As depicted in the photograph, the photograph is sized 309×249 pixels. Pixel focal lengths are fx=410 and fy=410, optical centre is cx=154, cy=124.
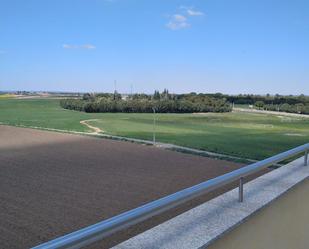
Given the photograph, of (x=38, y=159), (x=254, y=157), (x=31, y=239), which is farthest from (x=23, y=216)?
(x=254, y=157)

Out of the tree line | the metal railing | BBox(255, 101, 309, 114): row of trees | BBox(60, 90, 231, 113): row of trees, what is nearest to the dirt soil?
the metal railing

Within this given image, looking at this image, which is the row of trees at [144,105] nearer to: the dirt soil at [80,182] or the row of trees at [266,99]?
the row of trees at [266,99]

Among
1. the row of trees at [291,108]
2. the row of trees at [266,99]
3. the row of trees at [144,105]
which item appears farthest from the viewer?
the row of trees at [266,99]

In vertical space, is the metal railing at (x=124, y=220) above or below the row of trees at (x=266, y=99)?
below

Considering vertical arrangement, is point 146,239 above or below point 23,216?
above

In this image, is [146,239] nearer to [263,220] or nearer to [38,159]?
[263,220]

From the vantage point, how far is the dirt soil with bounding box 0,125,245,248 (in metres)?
6.59

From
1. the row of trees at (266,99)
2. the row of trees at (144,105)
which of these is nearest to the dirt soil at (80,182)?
the row of trees at (144,105)

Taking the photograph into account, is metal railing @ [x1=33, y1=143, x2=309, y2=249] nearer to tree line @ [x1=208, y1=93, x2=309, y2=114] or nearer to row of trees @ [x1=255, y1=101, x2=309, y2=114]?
row of trees @ [x1=255, y1=101, x2=309, y2=114]

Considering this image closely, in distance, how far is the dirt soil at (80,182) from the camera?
Result: 6594 millimetres

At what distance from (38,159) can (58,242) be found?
1231cm

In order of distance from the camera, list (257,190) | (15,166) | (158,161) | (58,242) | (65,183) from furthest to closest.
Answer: (158,161) < (15,166) < (65,183) < (257,190) < (58,242)

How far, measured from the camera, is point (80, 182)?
10.1m

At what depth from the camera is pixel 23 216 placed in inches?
273
